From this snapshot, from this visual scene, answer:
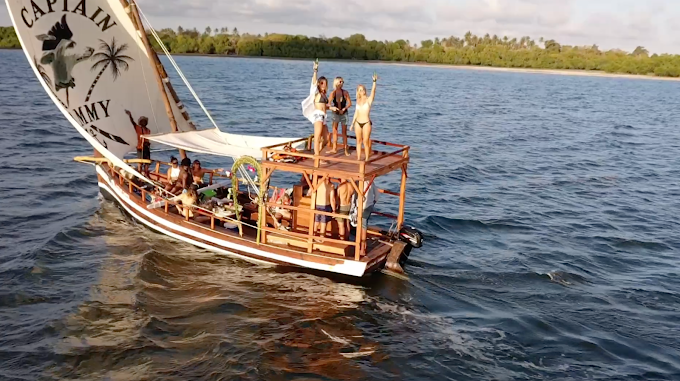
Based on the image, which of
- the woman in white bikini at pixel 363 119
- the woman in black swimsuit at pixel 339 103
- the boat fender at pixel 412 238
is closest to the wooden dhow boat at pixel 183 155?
the boat fender at pixel 412 238

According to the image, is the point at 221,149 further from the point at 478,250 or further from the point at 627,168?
the point at 627,168

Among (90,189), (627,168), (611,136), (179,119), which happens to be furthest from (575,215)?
(611,136)

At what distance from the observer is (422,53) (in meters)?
174

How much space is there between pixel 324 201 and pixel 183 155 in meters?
7.73

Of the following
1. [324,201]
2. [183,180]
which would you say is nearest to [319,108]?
[324,201]

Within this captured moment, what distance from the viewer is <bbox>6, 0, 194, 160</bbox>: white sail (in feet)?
66.9

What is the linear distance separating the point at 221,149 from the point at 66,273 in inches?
236

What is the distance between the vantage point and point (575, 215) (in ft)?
89.3

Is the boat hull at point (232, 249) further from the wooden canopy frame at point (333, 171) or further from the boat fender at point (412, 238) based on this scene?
the boat fender at point (412, 238)

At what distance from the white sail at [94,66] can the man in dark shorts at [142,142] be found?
0.17 metres

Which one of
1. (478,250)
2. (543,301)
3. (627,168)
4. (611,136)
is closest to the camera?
(543,301)

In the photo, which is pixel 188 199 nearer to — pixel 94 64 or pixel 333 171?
pixel 333 171

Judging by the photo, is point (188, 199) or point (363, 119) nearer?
point (363, 119)

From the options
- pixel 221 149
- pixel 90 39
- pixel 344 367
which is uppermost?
pixel 90 39
